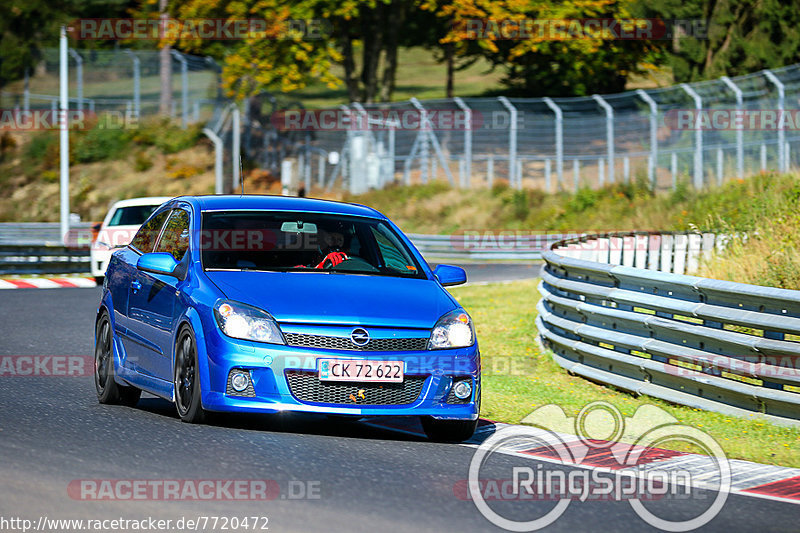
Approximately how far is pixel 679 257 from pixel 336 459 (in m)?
12.6

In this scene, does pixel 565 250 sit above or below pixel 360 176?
above

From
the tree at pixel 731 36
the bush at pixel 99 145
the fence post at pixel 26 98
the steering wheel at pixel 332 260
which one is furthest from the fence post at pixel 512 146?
the steering wheel at pixel 332 260

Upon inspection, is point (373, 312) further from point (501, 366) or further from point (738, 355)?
point (501, 366)

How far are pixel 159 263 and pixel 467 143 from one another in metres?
32.6

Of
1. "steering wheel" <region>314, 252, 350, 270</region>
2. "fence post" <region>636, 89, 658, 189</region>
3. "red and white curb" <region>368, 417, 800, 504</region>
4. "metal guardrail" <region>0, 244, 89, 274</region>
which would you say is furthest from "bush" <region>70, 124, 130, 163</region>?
"red and white curb" <region>368, 417, 800, 504</region>

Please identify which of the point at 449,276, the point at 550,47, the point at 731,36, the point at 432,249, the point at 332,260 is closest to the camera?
the point at 332,260

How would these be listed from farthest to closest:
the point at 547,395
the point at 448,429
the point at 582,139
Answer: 1. the point at 582,139
2. the point at 547,395
3. the point at 448,429

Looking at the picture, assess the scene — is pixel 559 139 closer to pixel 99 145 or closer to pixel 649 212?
pixel 649 212

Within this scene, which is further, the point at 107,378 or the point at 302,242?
→ the point at 107,378

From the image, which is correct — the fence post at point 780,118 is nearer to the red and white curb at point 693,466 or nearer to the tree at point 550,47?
the tree at point 550,47

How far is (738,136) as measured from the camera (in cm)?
3241

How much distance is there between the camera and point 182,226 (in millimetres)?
9664

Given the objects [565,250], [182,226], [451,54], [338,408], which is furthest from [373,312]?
[451,54]

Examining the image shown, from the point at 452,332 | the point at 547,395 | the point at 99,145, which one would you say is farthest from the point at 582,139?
the point at 452,332
